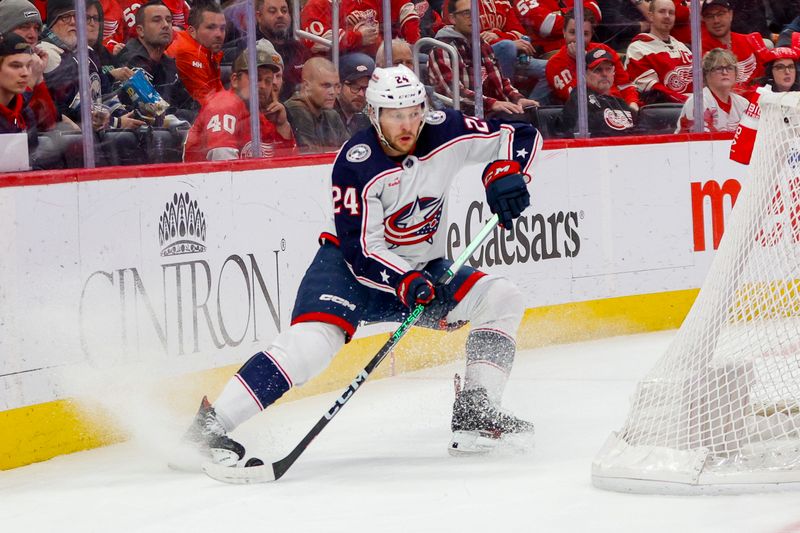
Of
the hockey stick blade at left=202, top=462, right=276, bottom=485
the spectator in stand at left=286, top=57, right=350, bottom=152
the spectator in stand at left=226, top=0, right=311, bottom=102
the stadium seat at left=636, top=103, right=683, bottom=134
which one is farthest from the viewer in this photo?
the stadium seat at left=636, top=103, right=683, bottom=134

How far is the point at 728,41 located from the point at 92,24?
11.9 feet

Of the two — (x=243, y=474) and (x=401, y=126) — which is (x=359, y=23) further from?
(x=243, y=474)

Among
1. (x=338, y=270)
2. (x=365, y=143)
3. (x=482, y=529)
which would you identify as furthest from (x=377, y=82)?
(x=482, y=529)

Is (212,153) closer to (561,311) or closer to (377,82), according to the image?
(377,82)

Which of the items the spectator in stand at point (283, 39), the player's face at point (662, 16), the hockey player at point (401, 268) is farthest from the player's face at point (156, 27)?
the player's face at point (662, 16)

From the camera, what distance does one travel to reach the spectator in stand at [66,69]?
4.08m

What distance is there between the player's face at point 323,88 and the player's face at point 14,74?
1391 mm

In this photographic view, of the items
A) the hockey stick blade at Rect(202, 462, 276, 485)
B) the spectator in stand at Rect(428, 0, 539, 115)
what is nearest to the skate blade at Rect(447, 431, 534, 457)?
the hockey stick blade at Rect(202, 462, 276, 485)

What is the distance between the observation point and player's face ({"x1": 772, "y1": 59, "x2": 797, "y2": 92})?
6.86 m

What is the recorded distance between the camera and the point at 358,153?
361 centimetres

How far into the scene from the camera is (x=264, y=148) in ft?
16.3

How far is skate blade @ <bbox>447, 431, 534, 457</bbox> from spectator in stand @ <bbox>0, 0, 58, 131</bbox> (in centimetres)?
159

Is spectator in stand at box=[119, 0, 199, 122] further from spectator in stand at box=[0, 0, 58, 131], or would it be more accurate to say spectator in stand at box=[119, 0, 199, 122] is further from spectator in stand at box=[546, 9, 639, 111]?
spectator in stand at box=[546, 9, 639, 111]

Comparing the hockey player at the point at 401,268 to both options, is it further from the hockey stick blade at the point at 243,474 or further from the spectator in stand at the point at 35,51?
the spectator in stand at the point at 35,51
